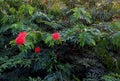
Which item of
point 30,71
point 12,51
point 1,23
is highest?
point 1,23

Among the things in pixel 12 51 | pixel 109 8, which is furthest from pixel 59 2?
pixel 12 51

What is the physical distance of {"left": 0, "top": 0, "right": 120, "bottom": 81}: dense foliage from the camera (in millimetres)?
2098

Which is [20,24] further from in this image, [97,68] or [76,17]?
[97,68]

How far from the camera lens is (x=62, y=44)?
2.38 m

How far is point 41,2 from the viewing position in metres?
2.85

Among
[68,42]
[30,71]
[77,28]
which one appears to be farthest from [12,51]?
[77,28]

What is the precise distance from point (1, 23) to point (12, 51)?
12.6 inches

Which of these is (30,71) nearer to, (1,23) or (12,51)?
(12,51)

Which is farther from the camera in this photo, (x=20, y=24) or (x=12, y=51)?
(x=12, y=51)

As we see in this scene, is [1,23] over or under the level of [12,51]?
over

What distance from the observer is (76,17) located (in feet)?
7.55

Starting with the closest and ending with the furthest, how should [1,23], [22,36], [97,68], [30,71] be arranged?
[22,36] < [97,68] < [30,71] < [1,23]

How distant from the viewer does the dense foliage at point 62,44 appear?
2.10m

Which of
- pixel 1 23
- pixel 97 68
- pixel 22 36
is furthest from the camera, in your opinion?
pixel 1 23
